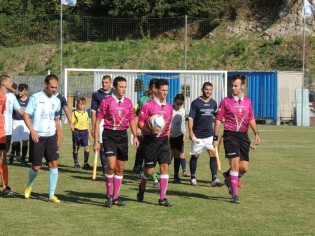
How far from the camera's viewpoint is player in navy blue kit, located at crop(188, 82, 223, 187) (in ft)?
45.0

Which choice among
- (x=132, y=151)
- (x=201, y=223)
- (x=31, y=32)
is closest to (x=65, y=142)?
(x=132, y=151)

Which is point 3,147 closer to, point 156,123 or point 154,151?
point 154,151

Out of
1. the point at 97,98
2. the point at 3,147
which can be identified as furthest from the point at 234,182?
the point at 97,98

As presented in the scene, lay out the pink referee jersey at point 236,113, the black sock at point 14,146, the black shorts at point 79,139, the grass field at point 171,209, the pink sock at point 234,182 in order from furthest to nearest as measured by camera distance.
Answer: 1. the black sock at point 14,146
2. the black shorts at point 79,139
3. the pink referee jersey at point 236,113
4. the pink sock at point 234,182
5. the grass field at point 171,209

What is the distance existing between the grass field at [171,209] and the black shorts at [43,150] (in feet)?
2.24

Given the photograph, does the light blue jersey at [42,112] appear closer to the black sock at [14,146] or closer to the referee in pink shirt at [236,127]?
the referee in pink shirt at [236,127]

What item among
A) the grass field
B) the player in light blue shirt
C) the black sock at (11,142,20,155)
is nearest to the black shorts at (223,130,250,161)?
the grass field

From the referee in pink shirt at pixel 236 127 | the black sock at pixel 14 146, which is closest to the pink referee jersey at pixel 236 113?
the referee in pink shirt at pixel 236 127

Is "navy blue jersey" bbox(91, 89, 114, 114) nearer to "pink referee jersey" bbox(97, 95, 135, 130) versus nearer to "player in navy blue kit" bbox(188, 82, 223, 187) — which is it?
"player in navy blue kit" bbox(188, 82, 223, 187)

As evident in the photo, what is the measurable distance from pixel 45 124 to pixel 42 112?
0.65 ft

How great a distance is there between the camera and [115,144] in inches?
433

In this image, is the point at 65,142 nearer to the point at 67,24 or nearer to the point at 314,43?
the point at 67,24

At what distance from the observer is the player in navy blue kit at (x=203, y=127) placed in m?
13.7

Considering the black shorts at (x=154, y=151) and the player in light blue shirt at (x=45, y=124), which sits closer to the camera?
the black shorts at (x=154, y=151)
